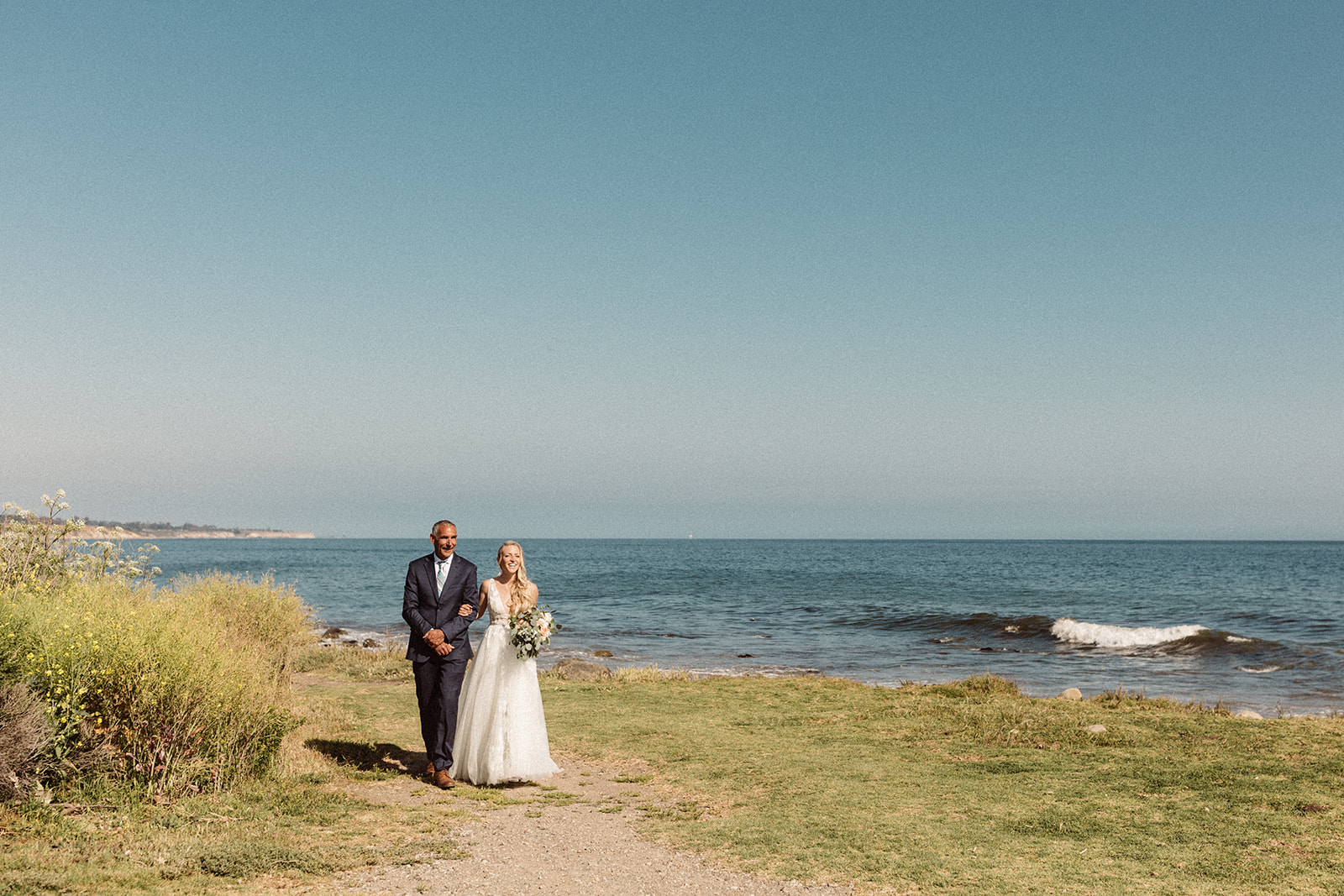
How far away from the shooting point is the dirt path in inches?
238

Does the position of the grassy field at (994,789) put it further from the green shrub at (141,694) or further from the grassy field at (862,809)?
the green shrub at (141,694)

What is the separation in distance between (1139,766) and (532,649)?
22.1ft

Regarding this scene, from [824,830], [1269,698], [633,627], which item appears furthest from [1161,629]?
[824,830]

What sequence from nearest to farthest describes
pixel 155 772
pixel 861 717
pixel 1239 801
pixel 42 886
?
1. pixel 42 886
2. pixel 155 772
3. pixel 1239 801
4. pixel 861 717

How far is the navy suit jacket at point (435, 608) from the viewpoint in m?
9.08

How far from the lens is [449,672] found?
360 inches

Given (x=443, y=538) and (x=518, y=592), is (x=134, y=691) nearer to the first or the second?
(x=443, y=538)

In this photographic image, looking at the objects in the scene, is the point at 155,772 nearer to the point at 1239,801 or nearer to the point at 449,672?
the point at 449,672

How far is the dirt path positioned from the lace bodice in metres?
1.71

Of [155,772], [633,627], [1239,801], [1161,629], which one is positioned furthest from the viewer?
[633,627]

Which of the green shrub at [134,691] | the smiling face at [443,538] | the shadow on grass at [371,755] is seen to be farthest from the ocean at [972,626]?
the green shrub at [134,691]

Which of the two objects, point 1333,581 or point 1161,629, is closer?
point 1161,629

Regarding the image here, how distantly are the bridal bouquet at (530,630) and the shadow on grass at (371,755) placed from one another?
2005mm

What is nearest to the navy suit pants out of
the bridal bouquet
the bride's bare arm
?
the bride's bare arm
